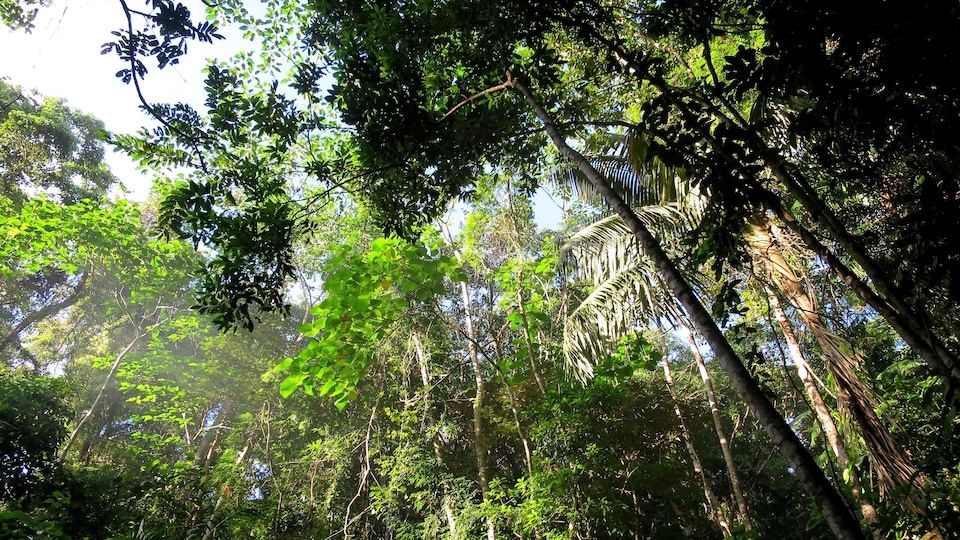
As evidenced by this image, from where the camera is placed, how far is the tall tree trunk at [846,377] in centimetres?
233

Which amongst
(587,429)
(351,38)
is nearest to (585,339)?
(587,429)

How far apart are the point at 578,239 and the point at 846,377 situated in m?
2.65

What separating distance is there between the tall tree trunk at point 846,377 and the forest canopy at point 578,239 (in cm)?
2

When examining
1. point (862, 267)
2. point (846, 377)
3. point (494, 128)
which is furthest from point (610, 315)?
point (862, 267)

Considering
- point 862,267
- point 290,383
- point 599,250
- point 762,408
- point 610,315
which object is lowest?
point 762,408

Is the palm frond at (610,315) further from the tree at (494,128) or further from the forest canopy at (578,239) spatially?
the tree at (494,128)

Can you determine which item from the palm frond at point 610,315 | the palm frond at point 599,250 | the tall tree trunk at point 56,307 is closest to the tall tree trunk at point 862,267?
the palm frond at point 610,315

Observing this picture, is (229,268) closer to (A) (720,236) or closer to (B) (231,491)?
(A) (720,236)

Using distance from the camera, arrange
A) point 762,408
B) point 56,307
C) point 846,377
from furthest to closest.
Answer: point 56,307, point 846,377, point 762,408

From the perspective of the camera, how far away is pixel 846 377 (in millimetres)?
2682

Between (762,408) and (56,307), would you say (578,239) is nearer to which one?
(762,408)

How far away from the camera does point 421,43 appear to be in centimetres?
244

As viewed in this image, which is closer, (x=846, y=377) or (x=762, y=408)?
(x=762, y=408)

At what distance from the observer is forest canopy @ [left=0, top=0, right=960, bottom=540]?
4.51ft
